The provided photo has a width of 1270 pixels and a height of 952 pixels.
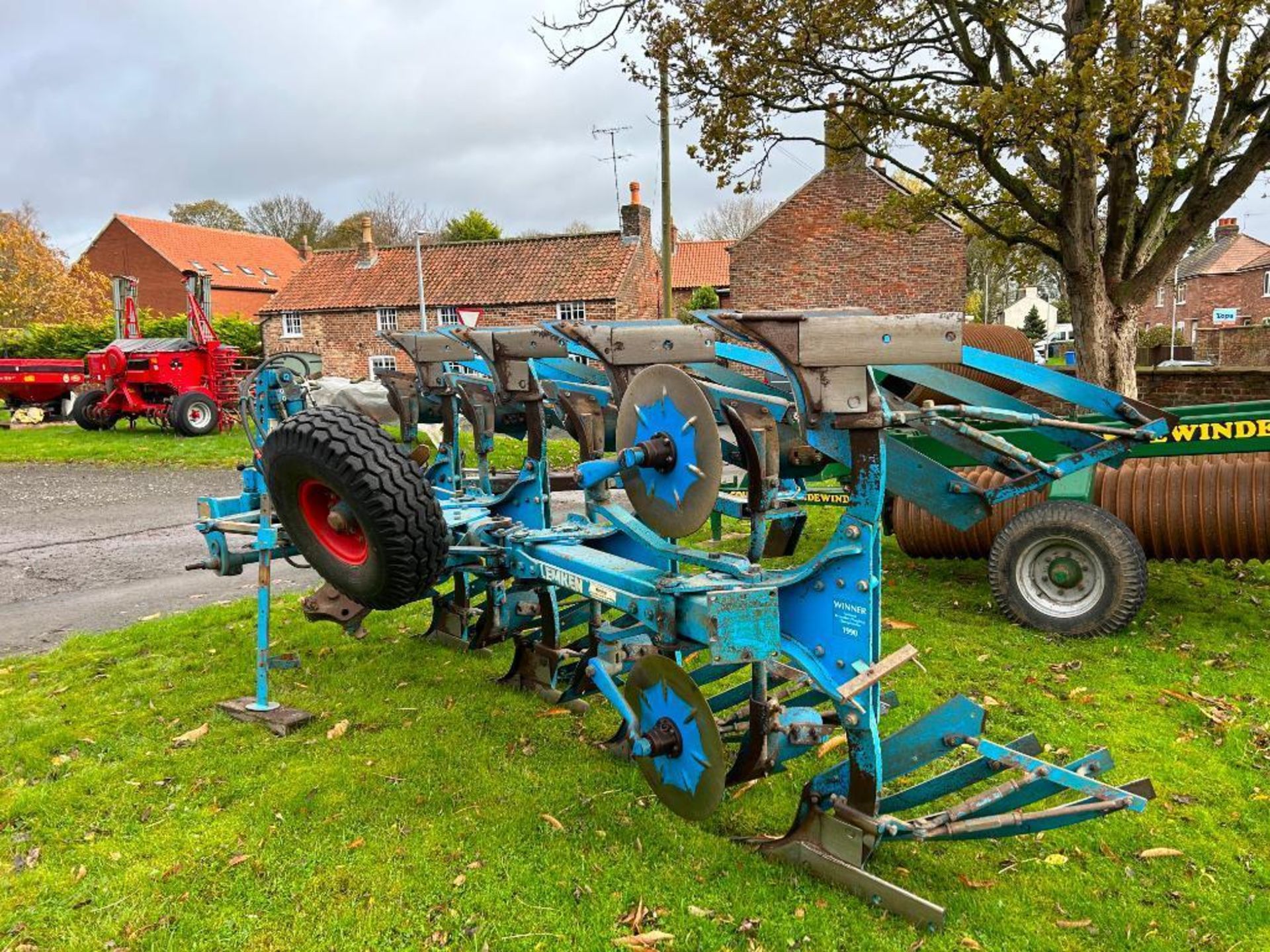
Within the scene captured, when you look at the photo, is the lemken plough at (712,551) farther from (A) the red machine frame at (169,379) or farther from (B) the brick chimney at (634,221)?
(B) the brick chimney at (634,221)

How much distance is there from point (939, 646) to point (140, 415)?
20539 mm

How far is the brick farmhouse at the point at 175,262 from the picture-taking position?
48219mm

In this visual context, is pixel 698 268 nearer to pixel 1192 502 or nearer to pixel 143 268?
pixel 143 268

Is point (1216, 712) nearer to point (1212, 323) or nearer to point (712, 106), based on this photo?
point (712, 106)


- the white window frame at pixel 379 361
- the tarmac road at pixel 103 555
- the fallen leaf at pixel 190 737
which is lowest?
the fallen leaf at pixel 190 737

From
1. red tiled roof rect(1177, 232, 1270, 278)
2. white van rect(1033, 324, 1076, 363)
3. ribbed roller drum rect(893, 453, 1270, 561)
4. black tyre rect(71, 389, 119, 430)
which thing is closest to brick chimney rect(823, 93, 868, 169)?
ribbed roller drum rect(893, 453, 1270, 561)

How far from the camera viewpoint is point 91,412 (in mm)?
21125

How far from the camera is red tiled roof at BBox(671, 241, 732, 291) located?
40719mm

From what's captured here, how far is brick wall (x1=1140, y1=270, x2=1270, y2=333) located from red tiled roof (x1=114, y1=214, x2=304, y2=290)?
4774cm

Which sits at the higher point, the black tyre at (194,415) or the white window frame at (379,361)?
the white window frame at (379,361)

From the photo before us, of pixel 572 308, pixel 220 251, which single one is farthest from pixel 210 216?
pixel 572 308

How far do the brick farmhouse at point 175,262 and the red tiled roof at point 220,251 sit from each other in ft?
0.12

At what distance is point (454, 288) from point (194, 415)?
41.5 ft

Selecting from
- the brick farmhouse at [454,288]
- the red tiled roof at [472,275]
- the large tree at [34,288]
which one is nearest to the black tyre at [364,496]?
the brick farmhouse at [454,288]
